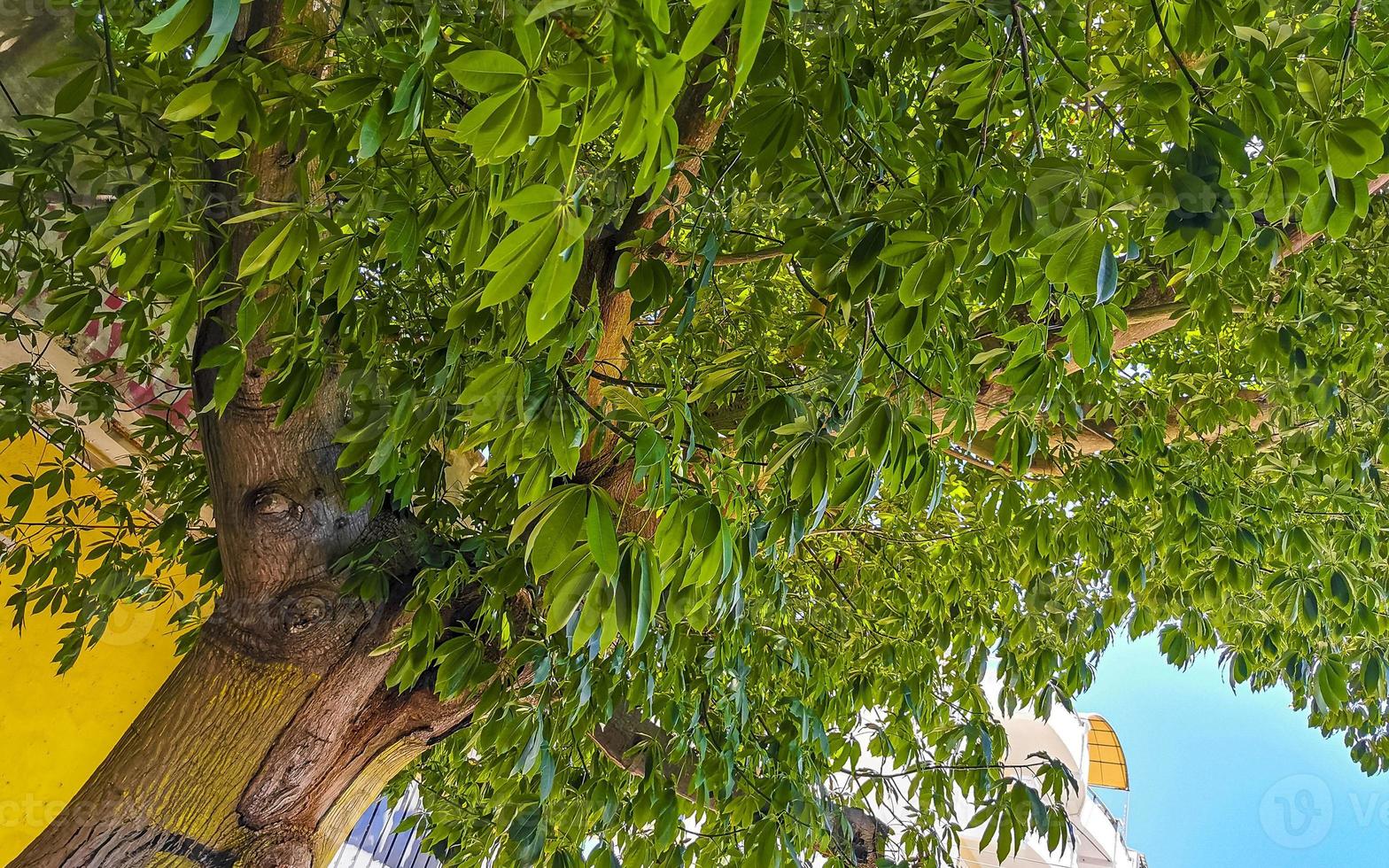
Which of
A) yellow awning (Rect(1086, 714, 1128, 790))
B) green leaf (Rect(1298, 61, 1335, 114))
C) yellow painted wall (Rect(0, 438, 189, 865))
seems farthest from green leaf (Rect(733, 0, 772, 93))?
yellow awning (Rect(1086, 714, 1128, 790))

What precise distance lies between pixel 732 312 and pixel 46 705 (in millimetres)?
3457

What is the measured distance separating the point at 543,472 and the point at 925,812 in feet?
6.48

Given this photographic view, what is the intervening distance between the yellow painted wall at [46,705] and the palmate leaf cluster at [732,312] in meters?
Result: 1.93

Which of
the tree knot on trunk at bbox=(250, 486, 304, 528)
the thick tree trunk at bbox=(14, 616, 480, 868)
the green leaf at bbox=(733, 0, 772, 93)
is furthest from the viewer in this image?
the tree knot on trunk at bbox=(250, 486, 304, 528)

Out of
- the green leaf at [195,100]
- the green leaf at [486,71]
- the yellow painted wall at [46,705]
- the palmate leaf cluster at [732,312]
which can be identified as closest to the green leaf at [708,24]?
the palmate leaf cluster at [732,312]

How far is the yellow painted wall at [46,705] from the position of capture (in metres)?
3.27

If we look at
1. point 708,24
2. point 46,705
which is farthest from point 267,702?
point 46,705

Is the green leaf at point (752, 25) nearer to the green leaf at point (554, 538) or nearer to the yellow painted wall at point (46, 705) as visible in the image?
the green leaf at point (554, 538)

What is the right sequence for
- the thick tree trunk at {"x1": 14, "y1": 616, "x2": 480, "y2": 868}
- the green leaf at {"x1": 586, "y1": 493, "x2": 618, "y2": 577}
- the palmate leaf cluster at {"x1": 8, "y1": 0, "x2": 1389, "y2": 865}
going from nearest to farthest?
the green leaf at {"x1": 586, "y1": 493, "x2": 618, "y2": 577}
the palmate leaf cluster at {"x1": 8, "y1": 0, "x2": 1389, "y2": 865}
the thick tree trunk at {"x1": 14, "y1": 616, "x2": 480, "y2": 868}

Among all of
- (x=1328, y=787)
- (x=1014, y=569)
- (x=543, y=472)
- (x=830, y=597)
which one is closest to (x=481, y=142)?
(x=543, y=472)

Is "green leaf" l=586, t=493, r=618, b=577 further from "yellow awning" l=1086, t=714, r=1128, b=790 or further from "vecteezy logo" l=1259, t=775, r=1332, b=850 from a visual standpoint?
"yellow awning" l=1086, t=714, r=1128, b=790

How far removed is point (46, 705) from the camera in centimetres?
340

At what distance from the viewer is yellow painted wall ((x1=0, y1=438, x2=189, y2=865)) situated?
10.7 feet

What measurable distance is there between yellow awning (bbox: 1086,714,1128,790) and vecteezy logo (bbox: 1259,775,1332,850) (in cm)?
275
